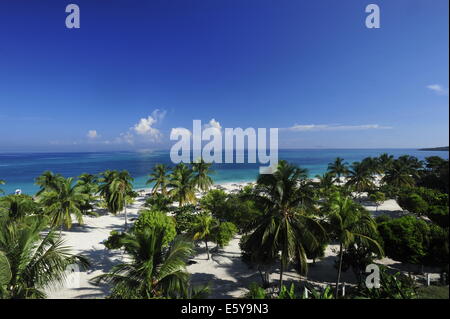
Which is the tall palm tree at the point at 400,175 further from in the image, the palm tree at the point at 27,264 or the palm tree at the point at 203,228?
the palm tree at the point at 27,264

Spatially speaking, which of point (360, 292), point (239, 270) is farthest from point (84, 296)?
point (360, 292)

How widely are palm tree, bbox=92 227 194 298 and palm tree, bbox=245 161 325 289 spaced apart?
4.63 metres

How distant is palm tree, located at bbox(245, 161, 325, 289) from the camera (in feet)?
35.1

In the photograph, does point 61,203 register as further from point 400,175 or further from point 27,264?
point 400,175

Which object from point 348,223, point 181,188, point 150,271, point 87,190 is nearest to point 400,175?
point 348,223

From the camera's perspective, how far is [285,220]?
10820 mm

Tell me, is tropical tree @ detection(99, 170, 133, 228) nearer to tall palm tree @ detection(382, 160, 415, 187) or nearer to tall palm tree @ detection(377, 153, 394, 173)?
tall palm tree @ detection(382, 160, 415, 187)

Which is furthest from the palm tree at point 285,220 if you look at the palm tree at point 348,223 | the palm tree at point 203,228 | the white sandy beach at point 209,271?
the palm tree at point 203,228

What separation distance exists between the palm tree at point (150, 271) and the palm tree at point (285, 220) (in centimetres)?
463

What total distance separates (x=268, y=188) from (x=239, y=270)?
346 inches

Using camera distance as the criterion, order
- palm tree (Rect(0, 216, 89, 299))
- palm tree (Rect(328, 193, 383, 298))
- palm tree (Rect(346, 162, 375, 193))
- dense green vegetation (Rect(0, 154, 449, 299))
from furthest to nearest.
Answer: palm tree (Rect(346, 162, 375, 193))
palm tree (Rect(328, 193, 383, 298))
dense green vegetation (Rect(0, 154, 449, 299))
palm tree (Rect(0, 216, 89, 299))

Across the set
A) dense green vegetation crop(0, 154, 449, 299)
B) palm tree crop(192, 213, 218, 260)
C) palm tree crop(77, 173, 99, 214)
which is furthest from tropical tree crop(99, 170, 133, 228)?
palm tree crop(192, 213, 218, 260)

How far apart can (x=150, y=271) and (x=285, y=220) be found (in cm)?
714

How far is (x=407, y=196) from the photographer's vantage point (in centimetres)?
2536
